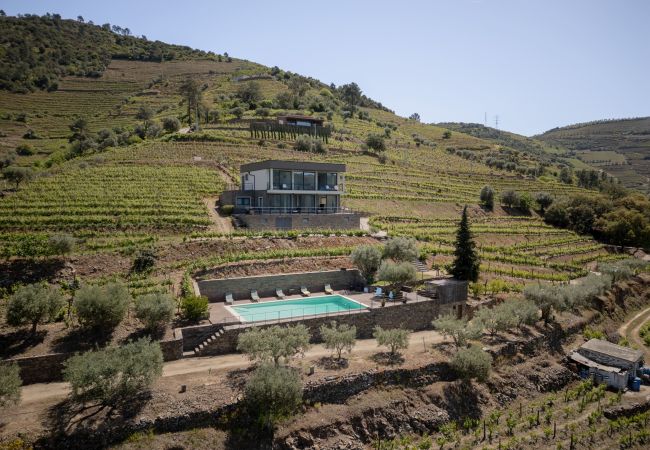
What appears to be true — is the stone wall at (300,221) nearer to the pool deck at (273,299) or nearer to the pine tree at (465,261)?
the pool deck at (273,299)

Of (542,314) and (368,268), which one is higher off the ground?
(368,268)

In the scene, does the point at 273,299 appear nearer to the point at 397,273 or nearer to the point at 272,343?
the point at 397,273

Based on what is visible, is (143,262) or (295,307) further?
(143,262)

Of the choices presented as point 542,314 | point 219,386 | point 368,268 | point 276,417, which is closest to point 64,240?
point 219,386

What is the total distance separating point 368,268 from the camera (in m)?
29.4

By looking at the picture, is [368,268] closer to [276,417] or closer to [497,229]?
[276,417]

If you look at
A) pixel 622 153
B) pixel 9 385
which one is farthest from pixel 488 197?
pixel 622 153

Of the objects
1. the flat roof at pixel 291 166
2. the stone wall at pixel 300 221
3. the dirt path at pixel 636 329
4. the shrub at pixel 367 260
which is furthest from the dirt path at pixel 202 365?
the flat roof at pixel 291 166

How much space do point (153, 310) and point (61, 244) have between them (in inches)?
376

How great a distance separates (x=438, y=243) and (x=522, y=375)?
18561 millimetres

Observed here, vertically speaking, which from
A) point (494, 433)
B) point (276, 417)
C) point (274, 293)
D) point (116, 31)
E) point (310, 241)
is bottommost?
point (494, 433)

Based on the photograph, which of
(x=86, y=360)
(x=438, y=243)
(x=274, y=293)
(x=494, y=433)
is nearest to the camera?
(x=86, y=360)

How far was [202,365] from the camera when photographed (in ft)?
60.5

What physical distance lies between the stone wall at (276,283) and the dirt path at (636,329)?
2000cm
